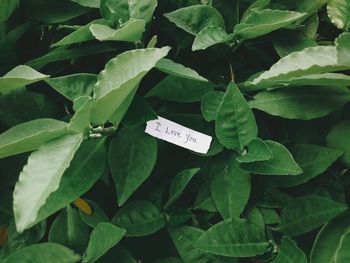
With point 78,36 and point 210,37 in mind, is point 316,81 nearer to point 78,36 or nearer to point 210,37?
point 210,37

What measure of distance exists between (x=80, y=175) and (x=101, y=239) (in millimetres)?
109

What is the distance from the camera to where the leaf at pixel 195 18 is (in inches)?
32.6

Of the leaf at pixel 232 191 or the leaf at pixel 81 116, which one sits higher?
the leaf at pixel 81 116

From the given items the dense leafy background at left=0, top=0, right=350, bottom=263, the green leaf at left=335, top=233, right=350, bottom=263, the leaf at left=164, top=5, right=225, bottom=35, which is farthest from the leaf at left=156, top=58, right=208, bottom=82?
the green leaf at left=335, top=233, right=350, bottom=263

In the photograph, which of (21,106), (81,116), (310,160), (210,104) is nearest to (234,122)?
(210,104)

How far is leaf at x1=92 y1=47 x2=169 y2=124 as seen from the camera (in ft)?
2.09

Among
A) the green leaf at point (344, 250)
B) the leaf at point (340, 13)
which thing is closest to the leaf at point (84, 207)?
the green leaf at point (344, 250)

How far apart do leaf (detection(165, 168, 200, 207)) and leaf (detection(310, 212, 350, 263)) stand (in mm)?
251

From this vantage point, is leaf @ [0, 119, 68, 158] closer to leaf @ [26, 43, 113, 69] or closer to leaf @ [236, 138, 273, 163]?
leaf @ [26, 43, 113, 69]

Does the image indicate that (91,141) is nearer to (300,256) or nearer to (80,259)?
(80,259)

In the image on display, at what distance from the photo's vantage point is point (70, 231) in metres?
0.84

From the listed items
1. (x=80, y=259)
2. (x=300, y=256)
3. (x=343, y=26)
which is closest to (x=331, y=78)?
(x=343, y=26)

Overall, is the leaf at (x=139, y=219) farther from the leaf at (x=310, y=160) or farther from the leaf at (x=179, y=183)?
the leaf at (x=310, y=160)

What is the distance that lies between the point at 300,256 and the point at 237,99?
0.28m
